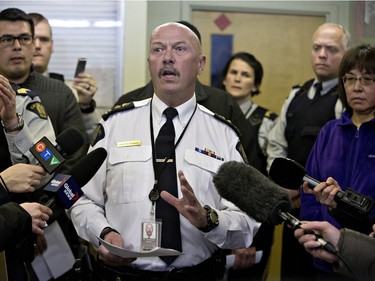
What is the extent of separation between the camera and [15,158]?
2441 mm

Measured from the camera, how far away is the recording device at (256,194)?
1669mm

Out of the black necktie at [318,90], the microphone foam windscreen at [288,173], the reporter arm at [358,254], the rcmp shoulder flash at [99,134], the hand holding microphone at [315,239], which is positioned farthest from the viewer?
the black necktie at [318,90]

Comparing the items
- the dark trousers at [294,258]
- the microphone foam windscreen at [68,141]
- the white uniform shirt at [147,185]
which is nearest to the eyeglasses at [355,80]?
the white uniform shirt at [147,185]

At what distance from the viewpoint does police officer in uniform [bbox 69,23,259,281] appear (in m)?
2.14

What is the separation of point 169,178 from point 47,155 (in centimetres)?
54

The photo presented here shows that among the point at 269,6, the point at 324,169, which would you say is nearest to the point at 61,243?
the point at 324,169

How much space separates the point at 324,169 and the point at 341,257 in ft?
3.18

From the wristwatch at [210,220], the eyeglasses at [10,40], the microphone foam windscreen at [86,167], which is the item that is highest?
the eyeglasses at [10,40]

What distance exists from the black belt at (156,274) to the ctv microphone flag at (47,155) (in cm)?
53

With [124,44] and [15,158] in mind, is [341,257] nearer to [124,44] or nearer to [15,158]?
[15,158]

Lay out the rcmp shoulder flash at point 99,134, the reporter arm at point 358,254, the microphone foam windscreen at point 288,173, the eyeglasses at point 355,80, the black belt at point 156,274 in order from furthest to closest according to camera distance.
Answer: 1. the eyeglasses at point 355,80
2. the rcmp shoulder flash at point 99,134
3. the black belt at point 156,274
4. the microphone foam windscreen at point 288,173
5. the reporter arm at point 358,254

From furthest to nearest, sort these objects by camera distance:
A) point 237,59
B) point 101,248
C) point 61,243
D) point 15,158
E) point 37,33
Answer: point 237,59, point 37,33, point 61,243, point 15,158, point 101,248

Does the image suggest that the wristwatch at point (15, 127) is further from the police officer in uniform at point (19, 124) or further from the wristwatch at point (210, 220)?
the wristwatch at point (210, 220)

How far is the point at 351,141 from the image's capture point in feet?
8.36
